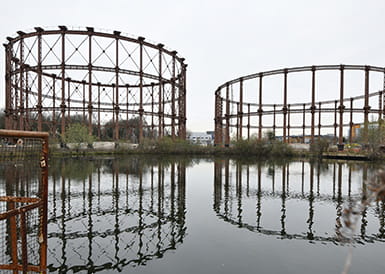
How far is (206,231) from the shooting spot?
18.8 feet

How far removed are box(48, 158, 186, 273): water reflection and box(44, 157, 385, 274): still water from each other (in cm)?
2

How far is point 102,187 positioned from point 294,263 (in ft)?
27.5

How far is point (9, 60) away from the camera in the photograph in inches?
1277

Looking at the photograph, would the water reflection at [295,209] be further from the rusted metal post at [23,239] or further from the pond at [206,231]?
the rusted metal post at [23,239]

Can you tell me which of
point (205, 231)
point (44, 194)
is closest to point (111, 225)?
point (205, 231)

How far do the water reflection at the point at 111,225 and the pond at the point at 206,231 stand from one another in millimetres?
20

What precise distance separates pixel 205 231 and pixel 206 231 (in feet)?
0.08

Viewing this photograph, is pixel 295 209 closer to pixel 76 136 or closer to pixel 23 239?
pixel 23 239

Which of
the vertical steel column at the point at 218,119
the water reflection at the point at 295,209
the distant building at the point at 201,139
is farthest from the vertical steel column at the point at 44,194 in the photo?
the vertical steel column at the point at 218,119

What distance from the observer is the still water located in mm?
4234

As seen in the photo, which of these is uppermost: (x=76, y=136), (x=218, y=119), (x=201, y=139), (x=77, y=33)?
(x=77, y=33)

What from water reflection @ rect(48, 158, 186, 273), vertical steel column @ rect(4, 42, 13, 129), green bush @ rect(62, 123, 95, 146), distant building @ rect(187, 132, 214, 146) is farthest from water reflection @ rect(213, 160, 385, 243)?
vertical steel column @ rect(4, 42, 13, 129)

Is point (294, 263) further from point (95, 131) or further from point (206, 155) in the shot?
point (95, 131)

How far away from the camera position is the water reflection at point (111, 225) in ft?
14.3
